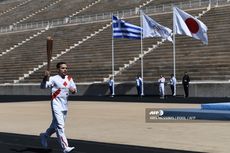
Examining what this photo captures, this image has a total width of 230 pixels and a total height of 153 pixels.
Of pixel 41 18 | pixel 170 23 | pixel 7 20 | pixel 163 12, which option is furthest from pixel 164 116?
pixel 7 20

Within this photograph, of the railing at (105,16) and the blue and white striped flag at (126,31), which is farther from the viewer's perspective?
the railing at (105,16)

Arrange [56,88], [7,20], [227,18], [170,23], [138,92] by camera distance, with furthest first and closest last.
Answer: [7,20] → [170,23] → [227,18] → [138,92] → [56,88]

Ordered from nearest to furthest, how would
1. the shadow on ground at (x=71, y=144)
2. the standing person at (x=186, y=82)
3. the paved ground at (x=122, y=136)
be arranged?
the shadow on ground at (x=71, y=144)
the paved ground at (x=122, y=136)
the standing person at (x=186, y=82)

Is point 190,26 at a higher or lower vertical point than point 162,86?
higher

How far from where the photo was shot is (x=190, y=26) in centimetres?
3153

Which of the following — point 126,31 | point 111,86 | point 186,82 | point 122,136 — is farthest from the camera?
point 111,86

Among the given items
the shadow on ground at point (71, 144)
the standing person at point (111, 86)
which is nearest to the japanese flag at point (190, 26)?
the standing person at point (111, 86)

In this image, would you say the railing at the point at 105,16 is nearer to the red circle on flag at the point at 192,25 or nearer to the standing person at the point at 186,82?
the red circle on flag at the point at 192,25

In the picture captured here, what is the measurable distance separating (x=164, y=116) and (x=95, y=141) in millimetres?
6146

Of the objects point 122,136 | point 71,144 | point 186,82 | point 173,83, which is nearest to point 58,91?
point 71,144

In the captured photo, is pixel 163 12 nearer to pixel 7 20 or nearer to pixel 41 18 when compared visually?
pixel 41 18

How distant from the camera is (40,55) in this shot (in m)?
50.8

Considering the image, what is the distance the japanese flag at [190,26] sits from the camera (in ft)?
99.5

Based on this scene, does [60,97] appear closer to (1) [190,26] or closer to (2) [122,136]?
(2) [122,136]
